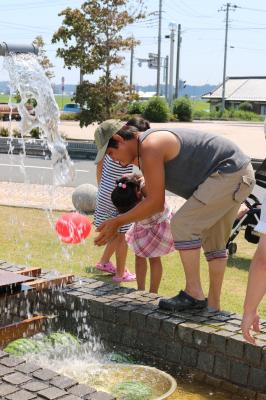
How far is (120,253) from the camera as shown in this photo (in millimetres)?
6586

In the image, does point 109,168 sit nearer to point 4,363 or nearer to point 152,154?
point 152,154

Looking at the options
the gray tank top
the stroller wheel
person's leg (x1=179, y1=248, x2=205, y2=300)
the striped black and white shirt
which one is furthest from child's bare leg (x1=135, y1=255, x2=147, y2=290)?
the stroller wheel

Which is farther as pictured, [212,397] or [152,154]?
[152,154]

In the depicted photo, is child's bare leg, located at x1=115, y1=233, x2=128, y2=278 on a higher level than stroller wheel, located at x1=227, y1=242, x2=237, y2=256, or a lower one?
higher

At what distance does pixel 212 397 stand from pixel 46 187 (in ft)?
35.2

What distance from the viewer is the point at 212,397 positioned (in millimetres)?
4160

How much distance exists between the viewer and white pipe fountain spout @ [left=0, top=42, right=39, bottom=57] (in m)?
5.06

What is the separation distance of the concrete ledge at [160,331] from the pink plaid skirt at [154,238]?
52cm

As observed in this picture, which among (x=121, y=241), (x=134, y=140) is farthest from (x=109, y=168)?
(x=134, y=140)

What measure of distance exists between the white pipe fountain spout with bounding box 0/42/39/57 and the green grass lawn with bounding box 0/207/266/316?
2373 millimetres

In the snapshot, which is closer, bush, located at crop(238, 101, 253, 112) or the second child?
the second child

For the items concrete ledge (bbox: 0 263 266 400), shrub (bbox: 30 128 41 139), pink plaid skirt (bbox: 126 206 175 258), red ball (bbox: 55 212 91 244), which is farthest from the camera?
shrub (bbox: 30 128 41 139)

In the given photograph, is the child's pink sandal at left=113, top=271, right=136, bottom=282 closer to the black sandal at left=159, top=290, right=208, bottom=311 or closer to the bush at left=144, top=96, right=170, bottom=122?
the black sandal at left=159, top=290, right=208, bottom=311

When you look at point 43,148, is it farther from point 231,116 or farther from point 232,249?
point 231,116
